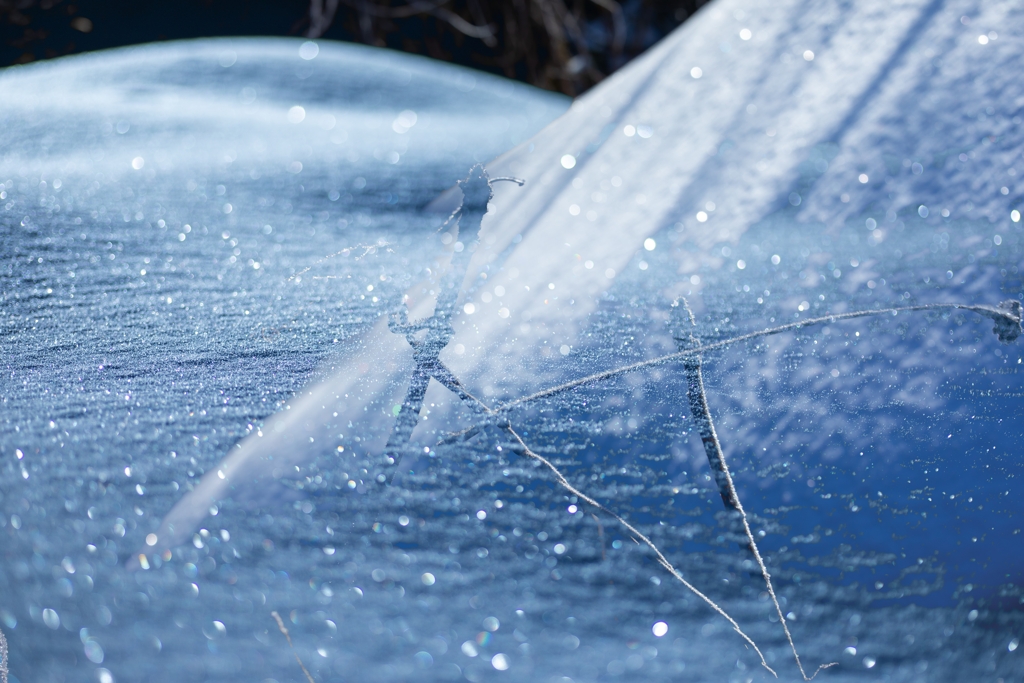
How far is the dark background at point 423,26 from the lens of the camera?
1255mm

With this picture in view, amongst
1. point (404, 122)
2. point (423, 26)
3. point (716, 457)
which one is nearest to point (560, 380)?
point (716, 457)

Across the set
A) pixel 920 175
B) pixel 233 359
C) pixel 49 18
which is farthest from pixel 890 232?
pixel 49 18

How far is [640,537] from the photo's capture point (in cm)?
30

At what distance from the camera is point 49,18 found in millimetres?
1219

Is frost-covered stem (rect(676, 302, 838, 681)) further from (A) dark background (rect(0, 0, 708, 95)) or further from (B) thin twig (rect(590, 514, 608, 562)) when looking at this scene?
(A) dark background (rect(0, 0, 708, 95))

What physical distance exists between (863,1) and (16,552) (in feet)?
1.90

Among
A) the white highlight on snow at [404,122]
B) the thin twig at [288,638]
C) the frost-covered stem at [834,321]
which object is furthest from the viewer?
the white highlight on snow at [404,122]

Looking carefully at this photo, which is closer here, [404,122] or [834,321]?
[834,321]

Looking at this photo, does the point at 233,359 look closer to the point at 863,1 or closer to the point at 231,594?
the point at 231,594

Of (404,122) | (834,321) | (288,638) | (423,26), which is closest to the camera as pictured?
(288,638)

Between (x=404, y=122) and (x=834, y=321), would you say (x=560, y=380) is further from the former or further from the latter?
(x=404, y=122)

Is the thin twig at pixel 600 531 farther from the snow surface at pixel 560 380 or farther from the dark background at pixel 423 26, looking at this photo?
the dark background at pixel 423 26

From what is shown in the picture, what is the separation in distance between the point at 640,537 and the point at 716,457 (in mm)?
55

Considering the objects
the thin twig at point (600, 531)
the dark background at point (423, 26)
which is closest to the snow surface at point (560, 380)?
the thin twig at point (600, 531)
